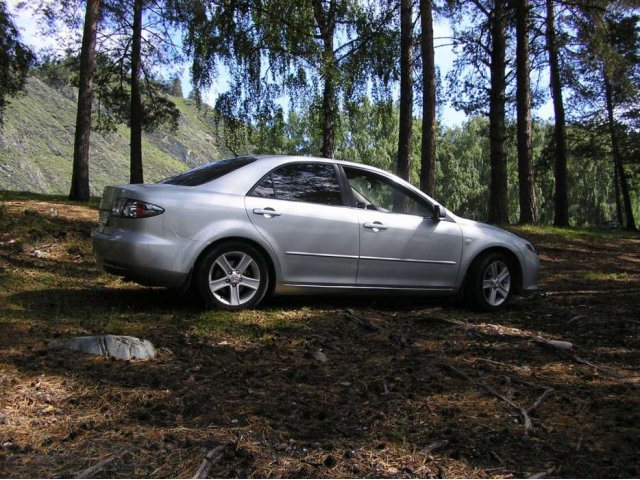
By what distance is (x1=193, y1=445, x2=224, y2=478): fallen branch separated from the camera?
256 centimetres

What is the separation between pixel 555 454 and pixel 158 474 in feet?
6.33

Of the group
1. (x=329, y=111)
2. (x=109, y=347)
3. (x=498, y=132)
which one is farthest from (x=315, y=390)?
(x=498, y=132)

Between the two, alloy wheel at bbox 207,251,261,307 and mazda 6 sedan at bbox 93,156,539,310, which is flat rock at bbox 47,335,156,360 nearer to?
A: mazda 6 sedan at bbox 93,156,539,310

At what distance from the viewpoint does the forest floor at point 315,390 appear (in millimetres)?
2771

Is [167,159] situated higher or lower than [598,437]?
higher

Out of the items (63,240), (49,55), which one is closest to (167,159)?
(49,55)

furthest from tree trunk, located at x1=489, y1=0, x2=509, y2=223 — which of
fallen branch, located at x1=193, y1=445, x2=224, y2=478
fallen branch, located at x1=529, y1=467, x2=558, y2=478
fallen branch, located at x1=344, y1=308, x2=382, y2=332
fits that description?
fallen branch, located at x1=193, y1=445, x2=224, y2=478

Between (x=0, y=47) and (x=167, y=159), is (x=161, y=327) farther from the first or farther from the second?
(x=167, y=159)

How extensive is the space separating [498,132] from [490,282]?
1089 centimetres

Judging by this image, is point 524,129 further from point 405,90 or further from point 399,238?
point 399,238

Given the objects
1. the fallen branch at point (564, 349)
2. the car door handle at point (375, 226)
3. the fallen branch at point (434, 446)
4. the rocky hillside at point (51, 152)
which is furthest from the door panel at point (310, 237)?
the rocky hillside at point (51, 152)

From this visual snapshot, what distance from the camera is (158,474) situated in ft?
8.33

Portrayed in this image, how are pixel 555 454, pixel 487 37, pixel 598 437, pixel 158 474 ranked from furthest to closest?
pixel 487 37 → pixel 598 437 → pixel 555 454 → pixel 158 474

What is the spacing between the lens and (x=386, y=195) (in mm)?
6801
